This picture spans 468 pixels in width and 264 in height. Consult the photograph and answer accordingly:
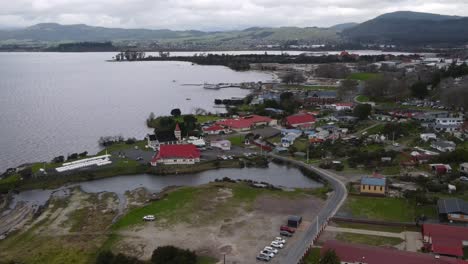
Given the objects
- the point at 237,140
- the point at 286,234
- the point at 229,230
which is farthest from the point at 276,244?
the point at 237,140

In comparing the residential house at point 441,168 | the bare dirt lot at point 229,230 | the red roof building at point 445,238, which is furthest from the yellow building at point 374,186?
the red roof building at point 445,238

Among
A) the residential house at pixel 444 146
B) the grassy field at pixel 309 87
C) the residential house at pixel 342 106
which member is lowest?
the residential house at pixel 444 146

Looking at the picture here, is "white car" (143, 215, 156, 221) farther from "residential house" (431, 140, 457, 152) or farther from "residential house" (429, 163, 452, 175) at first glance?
"residential house" (431, 140, 457, 152)

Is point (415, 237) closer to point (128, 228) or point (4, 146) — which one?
point (128, 228)

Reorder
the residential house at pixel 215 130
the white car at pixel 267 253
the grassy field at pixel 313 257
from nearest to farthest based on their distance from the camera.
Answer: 1. the grassy field at pixel 313 257
2. the white car at pixel 267 253
3. the residential house at pixel 215 130

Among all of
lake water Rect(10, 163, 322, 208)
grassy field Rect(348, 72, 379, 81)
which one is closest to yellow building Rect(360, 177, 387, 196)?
lake water Rect(10, 163, 322, 208)

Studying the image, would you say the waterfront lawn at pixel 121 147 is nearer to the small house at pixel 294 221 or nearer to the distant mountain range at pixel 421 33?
the small house at pixel 294 221
